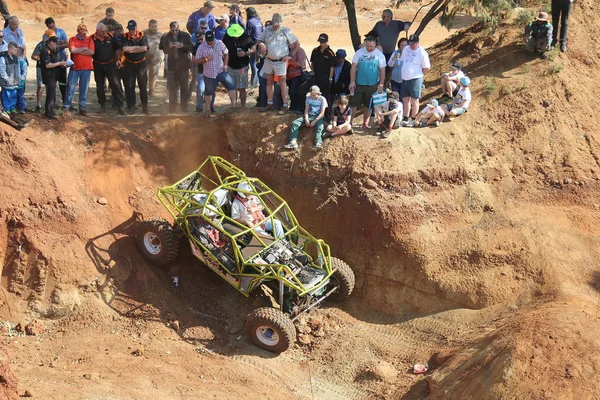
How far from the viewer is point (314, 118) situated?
1477 cm

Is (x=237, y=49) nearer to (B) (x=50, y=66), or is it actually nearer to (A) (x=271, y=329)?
(B) (x=50, y=66)

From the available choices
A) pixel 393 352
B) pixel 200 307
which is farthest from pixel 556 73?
pixel 200 307

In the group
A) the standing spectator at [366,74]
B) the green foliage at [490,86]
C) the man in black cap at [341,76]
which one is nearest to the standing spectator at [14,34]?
the man in black cap at [341,76]

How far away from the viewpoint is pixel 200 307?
14.2 metres

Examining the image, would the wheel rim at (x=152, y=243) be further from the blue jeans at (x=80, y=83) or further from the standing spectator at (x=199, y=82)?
the standing spectator at (x=199, y=82)

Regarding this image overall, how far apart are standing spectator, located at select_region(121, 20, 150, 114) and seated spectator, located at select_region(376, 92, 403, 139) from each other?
16.6ft

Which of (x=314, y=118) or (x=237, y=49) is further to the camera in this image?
(x=237, y=49)

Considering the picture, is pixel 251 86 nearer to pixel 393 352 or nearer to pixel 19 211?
pixel 19 211

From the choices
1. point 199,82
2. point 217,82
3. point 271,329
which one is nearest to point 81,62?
point 199,82

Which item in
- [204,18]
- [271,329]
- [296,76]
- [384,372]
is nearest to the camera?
[384,372]

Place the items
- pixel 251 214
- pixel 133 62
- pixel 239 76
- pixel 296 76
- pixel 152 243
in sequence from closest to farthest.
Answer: pixel 251 214 < pixel 152 243 < pixel 296 76 < pixel 133 62 < pixel 239 76

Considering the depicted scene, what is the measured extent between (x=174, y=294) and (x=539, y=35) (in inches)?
351

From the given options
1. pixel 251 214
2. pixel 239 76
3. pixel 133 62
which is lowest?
pixel 251 214

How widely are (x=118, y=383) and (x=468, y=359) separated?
5227 mm
